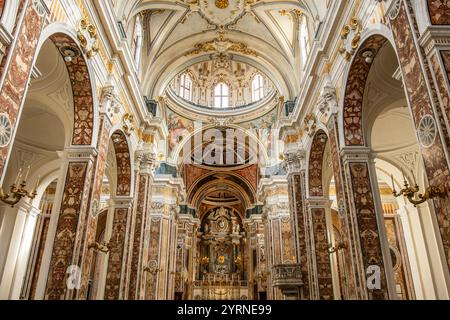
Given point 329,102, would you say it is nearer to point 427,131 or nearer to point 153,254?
point 427,131

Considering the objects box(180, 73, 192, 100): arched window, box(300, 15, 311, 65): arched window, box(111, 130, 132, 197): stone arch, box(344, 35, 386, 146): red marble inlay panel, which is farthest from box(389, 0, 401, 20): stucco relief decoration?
box(180, 73, 192, 100): arched window

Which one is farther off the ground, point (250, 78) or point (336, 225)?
point (250, 78)

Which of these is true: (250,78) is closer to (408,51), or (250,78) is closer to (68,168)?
(68,168)

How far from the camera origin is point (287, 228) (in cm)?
1881

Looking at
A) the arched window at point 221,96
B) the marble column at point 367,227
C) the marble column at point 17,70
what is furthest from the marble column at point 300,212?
the arched window at point 221,96

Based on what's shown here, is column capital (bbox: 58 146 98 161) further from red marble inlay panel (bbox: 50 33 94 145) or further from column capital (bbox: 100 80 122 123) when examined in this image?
column capital (bbox: 100 80 122 123)

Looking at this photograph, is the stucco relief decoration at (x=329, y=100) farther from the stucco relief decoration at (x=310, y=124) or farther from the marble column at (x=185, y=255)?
the marble column at (x=185, y=255)

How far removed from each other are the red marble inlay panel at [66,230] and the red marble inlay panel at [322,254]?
6892mm

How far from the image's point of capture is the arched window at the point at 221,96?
81.0 feet

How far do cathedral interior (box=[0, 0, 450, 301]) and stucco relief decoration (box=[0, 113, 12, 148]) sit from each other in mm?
20

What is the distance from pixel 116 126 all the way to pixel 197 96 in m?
14.2

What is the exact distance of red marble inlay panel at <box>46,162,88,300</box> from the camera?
723 centimetres

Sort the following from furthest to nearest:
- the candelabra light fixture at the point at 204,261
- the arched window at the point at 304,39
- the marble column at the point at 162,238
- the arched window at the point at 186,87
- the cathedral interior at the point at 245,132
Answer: the candelabra light fixture at the point at 204,261 < the arched window at the point at 186,87 < the marble column at the point at 162,238 < the arched window at the point at 304,39 < the cathedral interior at the point at 245,132
